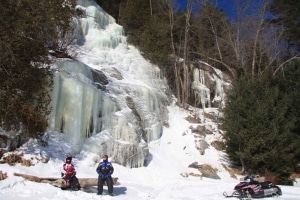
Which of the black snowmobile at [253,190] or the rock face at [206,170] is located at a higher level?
the rock face at [206,170]

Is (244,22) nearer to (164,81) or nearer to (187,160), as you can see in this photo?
(164,81)

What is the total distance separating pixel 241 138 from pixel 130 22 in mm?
14245

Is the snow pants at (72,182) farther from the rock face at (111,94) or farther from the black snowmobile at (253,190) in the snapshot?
the black snowmobile at (253,190)

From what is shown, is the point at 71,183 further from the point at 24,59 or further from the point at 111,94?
the point at 111,94

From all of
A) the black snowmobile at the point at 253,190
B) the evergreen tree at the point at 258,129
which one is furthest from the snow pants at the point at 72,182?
the evergreen tree at the point at 258,129

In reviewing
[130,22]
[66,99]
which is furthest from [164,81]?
[66,99]

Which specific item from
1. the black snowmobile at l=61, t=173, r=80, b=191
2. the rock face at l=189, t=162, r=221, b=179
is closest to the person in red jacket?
the black snowmobile at l=61, t=173, r=80, b=191

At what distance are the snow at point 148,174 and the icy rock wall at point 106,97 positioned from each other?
0.66 meters

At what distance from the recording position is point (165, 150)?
1803 centimetres

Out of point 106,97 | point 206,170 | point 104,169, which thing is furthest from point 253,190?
point 106,97

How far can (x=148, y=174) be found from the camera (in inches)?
547

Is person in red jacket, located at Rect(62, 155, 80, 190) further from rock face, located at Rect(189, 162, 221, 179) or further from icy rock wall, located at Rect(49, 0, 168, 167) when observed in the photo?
rock face, located at Rect(189, 162, 221, 179)

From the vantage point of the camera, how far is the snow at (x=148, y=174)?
26.7 ft

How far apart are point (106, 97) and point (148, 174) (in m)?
4.10
